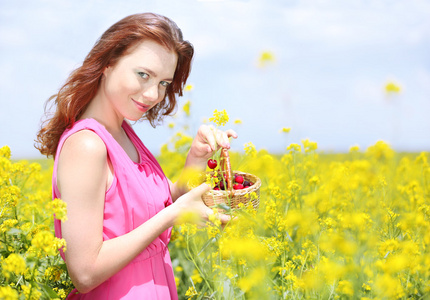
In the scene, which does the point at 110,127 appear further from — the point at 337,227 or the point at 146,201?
the point at 337,227

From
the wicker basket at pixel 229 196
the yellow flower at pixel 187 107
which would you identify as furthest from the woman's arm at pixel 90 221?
the yellow flower at pixel 187 107

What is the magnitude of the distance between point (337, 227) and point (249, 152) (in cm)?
58

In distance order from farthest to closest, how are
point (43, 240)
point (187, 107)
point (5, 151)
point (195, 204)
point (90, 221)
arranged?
point (187, 107)
point (5, 151)
point (195, 204)
point (90, 221)
point (43, 240)

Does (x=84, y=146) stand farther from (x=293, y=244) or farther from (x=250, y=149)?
(x=293, y=244)

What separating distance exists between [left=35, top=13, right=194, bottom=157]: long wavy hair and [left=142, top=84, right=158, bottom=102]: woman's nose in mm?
164

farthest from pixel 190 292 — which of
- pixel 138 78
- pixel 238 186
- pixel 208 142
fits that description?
pixel 138 78

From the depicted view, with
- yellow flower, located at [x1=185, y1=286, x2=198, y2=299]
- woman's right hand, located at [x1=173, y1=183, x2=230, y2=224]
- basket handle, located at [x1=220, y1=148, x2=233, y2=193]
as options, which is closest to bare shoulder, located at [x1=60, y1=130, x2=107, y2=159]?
woman's right hand, located at [x1=173, y1=183, x2=230, y2=224]

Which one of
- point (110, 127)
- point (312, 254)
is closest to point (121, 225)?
point (110, 127)

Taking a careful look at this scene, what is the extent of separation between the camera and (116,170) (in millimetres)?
1573

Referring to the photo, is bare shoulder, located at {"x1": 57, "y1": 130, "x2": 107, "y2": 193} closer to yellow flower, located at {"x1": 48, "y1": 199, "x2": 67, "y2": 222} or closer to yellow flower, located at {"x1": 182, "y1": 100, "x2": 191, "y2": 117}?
yellow flower, located at {"x1": 48, "y1": 199, "x2": 67, "y2": 222}

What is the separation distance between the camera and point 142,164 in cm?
182

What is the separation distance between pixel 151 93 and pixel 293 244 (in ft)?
3.46

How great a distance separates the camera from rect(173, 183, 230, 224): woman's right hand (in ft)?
5.03

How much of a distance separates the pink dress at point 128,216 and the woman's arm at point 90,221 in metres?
0.06
